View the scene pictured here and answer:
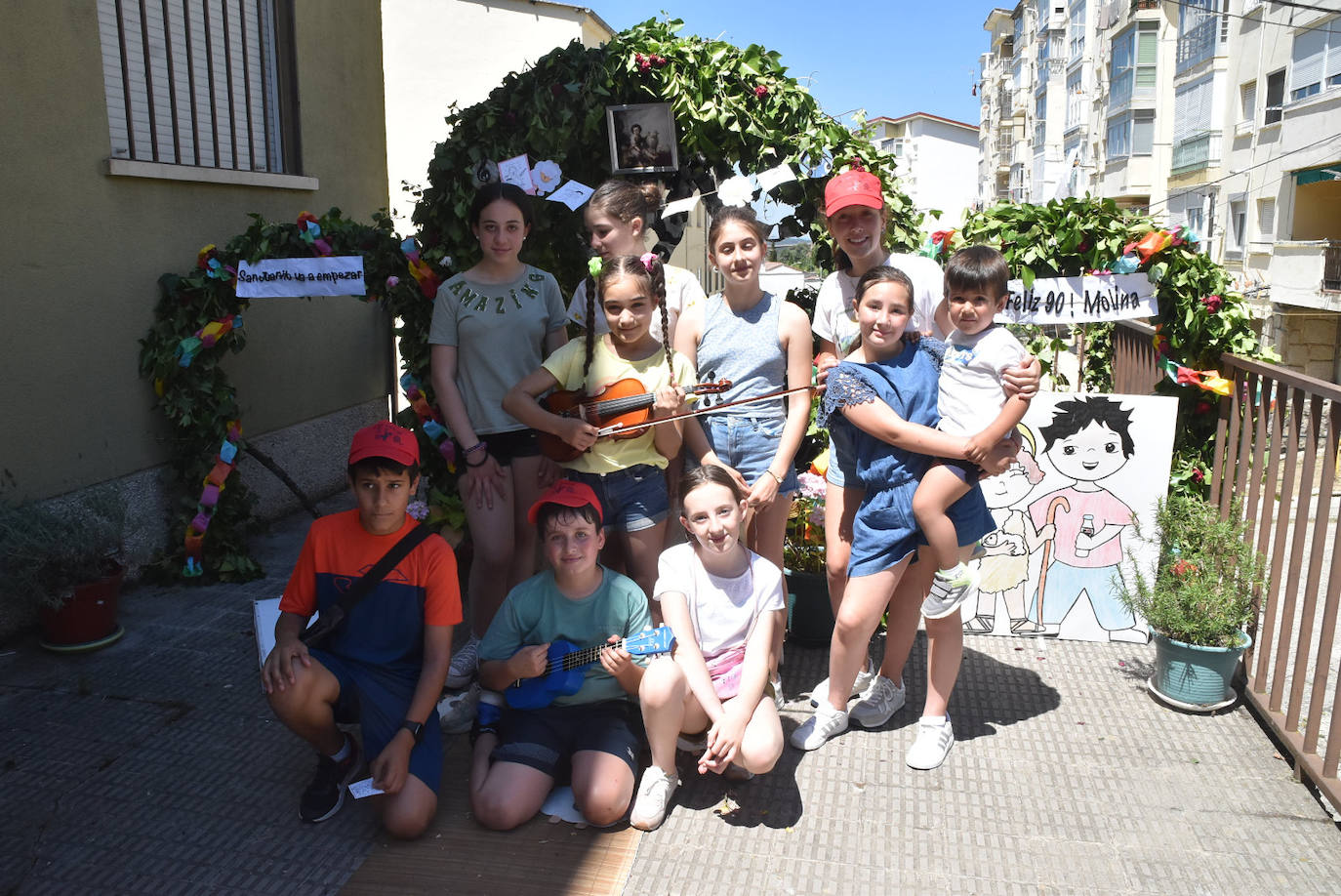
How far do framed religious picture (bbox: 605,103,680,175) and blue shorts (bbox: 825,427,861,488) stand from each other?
77.0 inches

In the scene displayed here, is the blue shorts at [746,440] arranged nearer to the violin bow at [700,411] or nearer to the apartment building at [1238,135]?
the violin bow at [700,411]

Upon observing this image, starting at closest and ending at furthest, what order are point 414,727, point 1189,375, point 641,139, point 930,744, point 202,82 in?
1. point 414,727
2. point 930,744
3. point 1189,375
4. point 641,139
5. point 202,82

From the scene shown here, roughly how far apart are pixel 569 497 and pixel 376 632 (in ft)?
2.36

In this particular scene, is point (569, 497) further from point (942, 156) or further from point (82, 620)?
point (942, 156)

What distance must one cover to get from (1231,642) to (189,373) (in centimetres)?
481

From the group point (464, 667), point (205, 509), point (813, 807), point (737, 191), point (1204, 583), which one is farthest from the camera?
point (205, 509)

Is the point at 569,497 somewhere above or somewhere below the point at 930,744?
above

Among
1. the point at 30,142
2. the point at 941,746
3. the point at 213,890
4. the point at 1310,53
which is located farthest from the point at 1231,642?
the point at 1310,53

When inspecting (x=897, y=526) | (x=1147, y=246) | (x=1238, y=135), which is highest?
(x=1238, y=135)

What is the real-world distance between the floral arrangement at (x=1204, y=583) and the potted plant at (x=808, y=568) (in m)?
1.20

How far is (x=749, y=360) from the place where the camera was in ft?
10.7

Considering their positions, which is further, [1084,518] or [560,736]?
[1084,518]

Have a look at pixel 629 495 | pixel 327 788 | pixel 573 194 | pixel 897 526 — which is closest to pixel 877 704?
pixel 897 526

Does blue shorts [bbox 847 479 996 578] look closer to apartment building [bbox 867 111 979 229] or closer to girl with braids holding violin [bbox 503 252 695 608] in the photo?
girl with braids holding violin [bbox 503 252 695 608]
